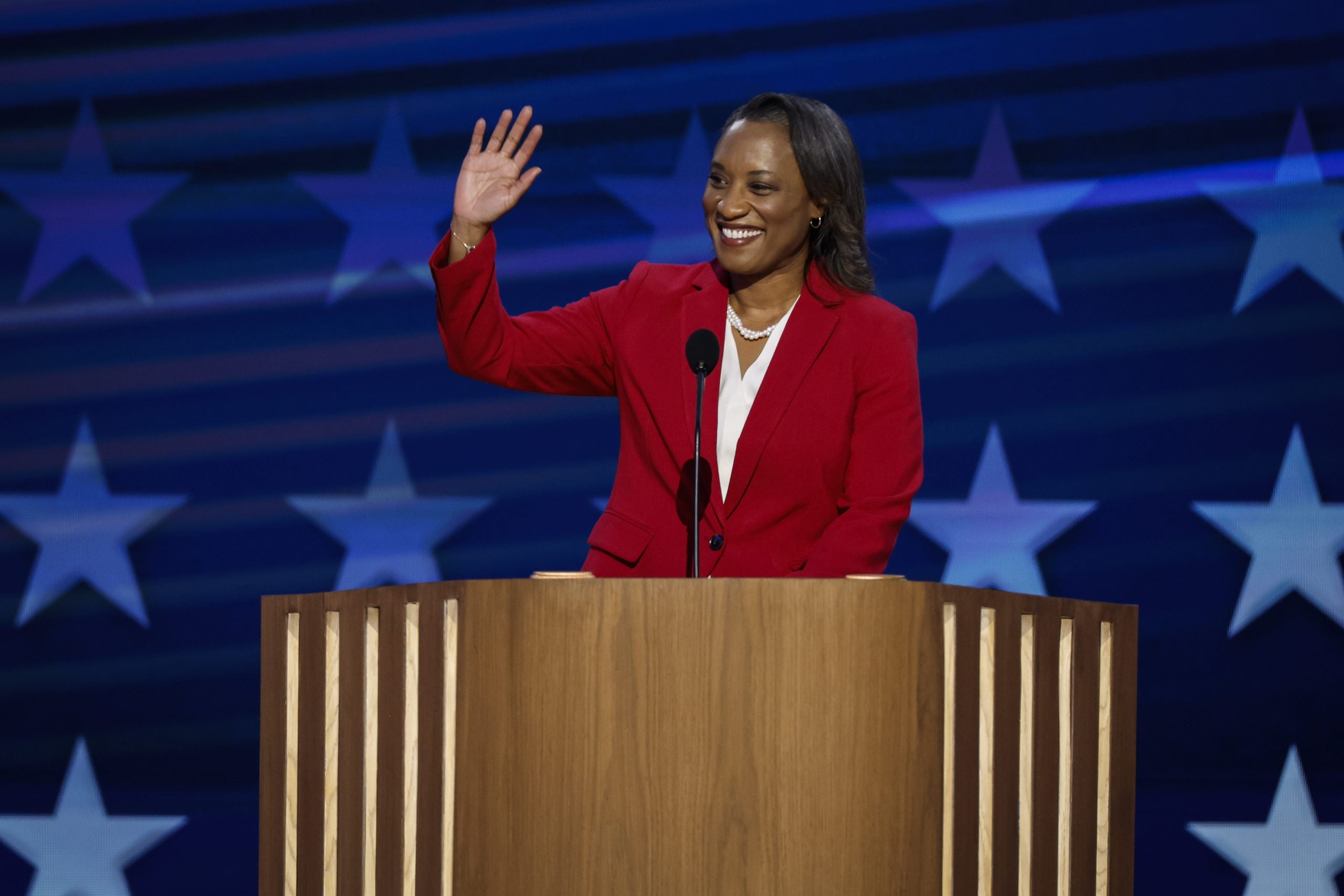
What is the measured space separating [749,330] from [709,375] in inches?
5.4

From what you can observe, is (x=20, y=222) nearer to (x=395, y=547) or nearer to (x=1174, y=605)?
(x=395, y=547)

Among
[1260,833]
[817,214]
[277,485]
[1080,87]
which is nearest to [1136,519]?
[1260,833]

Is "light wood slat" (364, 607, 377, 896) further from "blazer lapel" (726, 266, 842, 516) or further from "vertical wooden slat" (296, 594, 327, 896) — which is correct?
"blazer lapel" (726, 266, 842, 516)

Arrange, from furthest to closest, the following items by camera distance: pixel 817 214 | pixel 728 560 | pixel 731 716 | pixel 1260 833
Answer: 1. pixel 1260 833
2. pixel 817 214
3. pixel 728 560
4. pixel 731 716

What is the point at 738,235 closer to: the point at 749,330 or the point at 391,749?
the point at 749,330

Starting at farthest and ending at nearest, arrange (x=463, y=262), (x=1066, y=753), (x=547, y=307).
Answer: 1. (x=547, y=307)
2. (x=463, y=262)
3. (x=1066, y=753)

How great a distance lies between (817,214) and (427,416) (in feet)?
4.98

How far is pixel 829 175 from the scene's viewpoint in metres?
2.21

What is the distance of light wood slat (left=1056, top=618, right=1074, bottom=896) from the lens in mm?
1838

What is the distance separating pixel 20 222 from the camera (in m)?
3.55

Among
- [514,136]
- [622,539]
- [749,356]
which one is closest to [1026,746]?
[622,539]

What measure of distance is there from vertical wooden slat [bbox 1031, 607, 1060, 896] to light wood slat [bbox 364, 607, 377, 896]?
0.80 metres

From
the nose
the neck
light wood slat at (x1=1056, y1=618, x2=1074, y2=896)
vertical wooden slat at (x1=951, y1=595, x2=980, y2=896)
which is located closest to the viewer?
vertical wooden slat at (x1=951, y1=595, x2=980, y2=896)

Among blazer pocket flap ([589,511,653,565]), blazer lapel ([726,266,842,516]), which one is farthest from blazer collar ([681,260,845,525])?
blazer pocket flap ([589,511,653,565])
